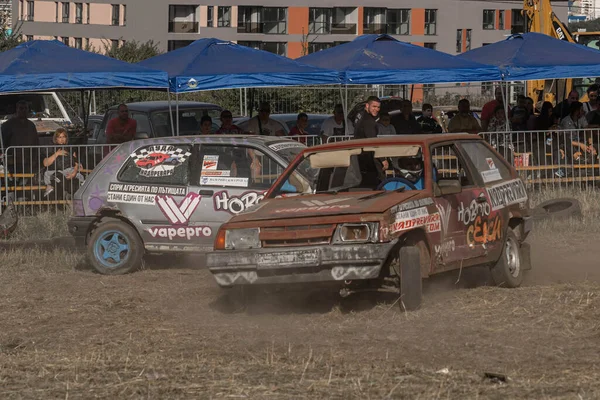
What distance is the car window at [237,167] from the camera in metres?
12.5

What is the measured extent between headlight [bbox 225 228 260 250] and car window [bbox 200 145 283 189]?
296cm

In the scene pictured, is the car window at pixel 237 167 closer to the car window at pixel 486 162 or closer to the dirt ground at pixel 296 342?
the dirt ground at pixel 296 342

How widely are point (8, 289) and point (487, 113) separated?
1413cm

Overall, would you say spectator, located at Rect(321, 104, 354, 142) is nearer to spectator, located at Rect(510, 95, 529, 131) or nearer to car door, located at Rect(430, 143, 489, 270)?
spectator, located at Rect(510, 95, 529, 131)

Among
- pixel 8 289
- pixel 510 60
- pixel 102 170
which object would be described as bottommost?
pixel 8 289

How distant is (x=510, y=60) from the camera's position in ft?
70.8

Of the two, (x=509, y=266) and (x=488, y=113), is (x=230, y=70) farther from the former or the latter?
(x=509, y=266)

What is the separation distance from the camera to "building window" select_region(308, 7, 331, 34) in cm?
8619

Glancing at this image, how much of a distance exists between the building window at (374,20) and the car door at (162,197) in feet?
244

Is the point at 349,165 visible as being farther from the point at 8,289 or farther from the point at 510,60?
the point at 510,60

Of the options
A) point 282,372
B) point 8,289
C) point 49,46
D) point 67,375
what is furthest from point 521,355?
point 49,46

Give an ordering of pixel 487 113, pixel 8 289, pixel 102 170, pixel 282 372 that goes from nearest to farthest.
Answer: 1. pixel 282 372
2. pixel 8 289
3. pixel 102 170
4. pixel 487 113

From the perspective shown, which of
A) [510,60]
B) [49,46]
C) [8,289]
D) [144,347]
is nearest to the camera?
[144,347]

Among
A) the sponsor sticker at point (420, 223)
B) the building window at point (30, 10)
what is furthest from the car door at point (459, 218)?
the building window at point (30, 10)
